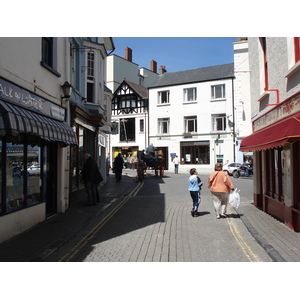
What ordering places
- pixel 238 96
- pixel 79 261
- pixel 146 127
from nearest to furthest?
pixel 79 261 → pixel 238 96 → pixel 146 127

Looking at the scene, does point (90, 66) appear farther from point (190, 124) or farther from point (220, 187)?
point (190, 124)

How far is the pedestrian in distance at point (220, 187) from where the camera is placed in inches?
336

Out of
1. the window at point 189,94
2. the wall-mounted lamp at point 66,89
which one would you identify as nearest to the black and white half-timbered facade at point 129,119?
the window at point 189,94

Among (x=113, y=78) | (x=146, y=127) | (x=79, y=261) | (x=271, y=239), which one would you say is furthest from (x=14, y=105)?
(x=113, y=78)

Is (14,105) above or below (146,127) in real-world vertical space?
below

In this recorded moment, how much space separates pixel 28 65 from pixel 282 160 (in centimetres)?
702

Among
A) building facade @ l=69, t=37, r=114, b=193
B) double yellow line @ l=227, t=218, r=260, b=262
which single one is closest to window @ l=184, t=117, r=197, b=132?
building facade @ l=69, t=37, r=114, b=193

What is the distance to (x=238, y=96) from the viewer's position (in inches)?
1134

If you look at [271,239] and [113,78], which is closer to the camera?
[271,239]

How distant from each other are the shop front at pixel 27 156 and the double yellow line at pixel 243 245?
186 inches

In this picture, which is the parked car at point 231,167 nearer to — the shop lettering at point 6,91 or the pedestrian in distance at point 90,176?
the pedestrian in distance at point 90,176

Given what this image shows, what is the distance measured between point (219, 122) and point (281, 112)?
24050 millimetres

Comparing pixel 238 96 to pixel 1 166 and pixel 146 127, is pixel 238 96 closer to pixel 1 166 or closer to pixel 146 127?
pixel 146 127

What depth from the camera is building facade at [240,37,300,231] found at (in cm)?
690
